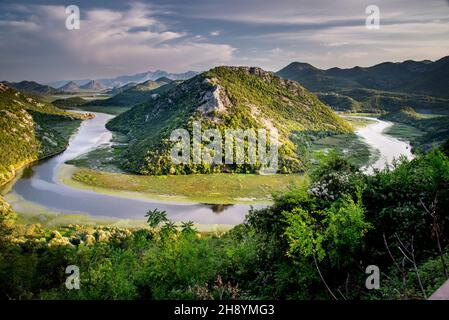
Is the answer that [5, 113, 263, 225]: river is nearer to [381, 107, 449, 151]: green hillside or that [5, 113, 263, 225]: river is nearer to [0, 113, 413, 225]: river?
[0, 113, 413, 225]: river

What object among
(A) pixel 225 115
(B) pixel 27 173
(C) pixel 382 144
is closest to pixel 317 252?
(B) pixel 27 173

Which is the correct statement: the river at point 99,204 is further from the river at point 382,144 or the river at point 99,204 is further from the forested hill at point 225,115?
the river at point 382,144

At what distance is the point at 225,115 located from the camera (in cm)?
9425

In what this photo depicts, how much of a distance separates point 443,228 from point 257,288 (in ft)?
23.5

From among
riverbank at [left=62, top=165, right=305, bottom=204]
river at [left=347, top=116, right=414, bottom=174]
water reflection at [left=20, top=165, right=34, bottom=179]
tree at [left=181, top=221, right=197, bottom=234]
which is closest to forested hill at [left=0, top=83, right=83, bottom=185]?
water reflection at [left=20, top=165, right=34, bottom=179]

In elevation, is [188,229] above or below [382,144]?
above

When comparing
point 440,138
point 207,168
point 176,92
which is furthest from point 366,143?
point 176,92

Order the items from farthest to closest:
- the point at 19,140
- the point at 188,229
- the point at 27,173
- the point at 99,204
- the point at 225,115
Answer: the point at 225,115, the point at 19,140, the point at 27,173, the point at 99,204, the point at 188,229

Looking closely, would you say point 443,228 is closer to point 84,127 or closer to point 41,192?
point 41,192

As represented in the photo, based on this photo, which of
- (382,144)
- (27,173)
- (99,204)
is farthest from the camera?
(382,144)

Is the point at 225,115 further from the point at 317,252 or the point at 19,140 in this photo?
the point at 317,252

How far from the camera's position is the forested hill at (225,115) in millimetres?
81100

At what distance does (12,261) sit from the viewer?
20219mm

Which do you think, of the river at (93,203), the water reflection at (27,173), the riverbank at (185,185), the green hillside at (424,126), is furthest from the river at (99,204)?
the green hillside at (424,126)
